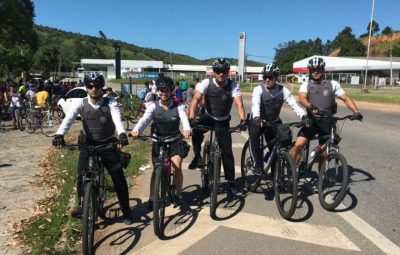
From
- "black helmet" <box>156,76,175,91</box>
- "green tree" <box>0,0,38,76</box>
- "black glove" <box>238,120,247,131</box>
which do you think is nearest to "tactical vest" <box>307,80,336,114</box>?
"black glove" <box>238,120,247,131</box>

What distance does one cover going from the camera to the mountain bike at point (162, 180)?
17.2 ft

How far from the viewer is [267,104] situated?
273 inches

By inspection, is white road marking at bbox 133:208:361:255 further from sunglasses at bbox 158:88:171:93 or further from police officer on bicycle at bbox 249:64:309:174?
sunglasses at bbox 158:88:171:93

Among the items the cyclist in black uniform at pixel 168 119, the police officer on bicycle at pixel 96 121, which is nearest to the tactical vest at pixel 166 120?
the cyclist in black uniform at pixel 168 119

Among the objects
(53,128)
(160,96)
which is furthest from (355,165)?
(53,128)

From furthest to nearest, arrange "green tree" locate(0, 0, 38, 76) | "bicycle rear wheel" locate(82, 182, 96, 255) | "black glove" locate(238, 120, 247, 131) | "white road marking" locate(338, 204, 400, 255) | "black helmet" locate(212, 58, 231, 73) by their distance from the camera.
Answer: "green tree" locate(0, 0, 38, 76)
"black helmet" locate(212, 58, 231, 73)
"black glove" locate(238, 120, 247, 131)
"white road marking" locate(338, 204, 400, 255)
"bicycle rear wheel" locate(82, 182, 96, 255)

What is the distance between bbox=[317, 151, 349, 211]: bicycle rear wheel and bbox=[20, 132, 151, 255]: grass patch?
317cm

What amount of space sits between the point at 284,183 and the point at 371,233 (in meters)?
1.21

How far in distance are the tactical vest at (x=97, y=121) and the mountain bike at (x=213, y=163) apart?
4.37ft

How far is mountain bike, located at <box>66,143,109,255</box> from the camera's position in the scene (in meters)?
4.75

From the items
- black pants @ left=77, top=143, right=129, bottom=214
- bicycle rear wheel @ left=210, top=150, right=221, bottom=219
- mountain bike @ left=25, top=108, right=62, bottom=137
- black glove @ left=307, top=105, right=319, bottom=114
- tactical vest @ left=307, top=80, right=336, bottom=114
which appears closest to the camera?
black pants @ left=77, top=143, right=129, bottom=214

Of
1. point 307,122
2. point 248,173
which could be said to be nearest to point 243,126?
point 307,122

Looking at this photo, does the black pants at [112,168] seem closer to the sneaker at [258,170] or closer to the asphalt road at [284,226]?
the asphalt road at [284,226]

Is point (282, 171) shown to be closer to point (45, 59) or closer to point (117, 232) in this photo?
point (117, 232)
